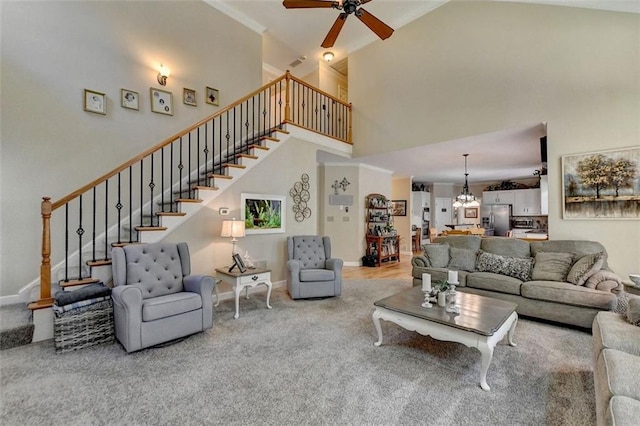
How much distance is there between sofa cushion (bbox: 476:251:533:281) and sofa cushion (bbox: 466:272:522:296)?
0.10 meters

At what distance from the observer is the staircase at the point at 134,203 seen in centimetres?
302

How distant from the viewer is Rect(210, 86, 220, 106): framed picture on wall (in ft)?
17.2

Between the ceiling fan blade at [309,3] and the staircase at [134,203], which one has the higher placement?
the ceiling fan blade at [309,3]

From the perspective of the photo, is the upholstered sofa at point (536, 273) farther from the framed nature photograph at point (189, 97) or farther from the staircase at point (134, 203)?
the framed nature photograph at point (189, 97)

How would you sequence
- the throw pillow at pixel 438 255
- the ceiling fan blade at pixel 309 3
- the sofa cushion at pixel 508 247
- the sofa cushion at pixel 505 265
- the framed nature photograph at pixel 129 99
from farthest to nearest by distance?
1. the throw pillow at pixel 438 255
2. the framed nature photograph at pixel 129 99
3. the sofa cushion at pixel 508 247
4. the sofa cushion at pixel 505 265
5. the ceiling fan blade at pixel 309 3

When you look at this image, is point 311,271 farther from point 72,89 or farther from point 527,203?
point 527,203

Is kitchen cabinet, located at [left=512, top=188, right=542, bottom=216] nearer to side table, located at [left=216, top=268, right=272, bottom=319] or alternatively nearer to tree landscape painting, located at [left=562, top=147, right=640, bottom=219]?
tree landscape painting, located at [left=562, top=147, right=640, bottom=219]

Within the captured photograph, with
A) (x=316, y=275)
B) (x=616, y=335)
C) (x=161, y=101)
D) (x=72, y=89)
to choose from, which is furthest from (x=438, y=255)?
(x=72, y=89)

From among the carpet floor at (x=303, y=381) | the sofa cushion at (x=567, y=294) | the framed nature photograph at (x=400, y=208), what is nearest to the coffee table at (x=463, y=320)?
the carpet floor at (x=303, y=381)

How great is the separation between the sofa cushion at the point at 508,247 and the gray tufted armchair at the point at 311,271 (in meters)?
2.33

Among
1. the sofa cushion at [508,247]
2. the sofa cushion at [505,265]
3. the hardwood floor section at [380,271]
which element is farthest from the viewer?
the hardwood floor section at [380,271]

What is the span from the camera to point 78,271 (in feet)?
10.9

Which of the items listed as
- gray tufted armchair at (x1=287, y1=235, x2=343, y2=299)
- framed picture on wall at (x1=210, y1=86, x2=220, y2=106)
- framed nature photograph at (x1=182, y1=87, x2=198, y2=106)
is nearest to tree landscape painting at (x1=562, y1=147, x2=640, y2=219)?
gray tufted armchair at (x1=287, y1=235, x2=343, y2=299)

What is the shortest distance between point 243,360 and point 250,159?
3037 mm
